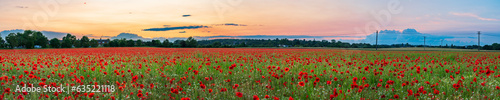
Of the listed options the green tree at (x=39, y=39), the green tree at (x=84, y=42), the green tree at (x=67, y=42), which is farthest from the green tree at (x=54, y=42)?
the green tree at (x=84, y=42)

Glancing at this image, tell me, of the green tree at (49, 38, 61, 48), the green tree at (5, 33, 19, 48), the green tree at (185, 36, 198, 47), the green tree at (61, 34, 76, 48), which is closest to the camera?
the green tree at (5, 33, 19, 48)

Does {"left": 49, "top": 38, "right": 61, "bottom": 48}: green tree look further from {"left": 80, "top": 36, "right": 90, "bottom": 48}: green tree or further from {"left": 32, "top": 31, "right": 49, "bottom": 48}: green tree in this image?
{"left": 80, "top": 36, "right": 90, "bottom": 48}: green tree

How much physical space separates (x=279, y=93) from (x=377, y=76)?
351 centimetres

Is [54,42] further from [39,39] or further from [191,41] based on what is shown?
[191,41]

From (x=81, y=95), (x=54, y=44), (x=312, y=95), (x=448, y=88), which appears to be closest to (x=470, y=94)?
(x=448, y=88)

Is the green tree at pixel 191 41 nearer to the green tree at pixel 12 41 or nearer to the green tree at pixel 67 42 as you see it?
the green tree at pixel 67 42

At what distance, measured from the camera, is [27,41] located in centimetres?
8025

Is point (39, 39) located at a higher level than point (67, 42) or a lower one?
higher

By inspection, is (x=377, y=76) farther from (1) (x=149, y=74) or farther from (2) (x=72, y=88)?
(2) (x=72, y=88)

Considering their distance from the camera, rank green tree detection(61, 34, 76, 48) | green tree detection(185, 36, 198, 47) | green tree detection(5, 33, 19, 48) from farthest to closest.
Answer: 1. green tree detection(185, 36, 198, 47)
2. green tree detection(61, 34, 76, 48)
3. green tree detection(5, 33, 19, 48)

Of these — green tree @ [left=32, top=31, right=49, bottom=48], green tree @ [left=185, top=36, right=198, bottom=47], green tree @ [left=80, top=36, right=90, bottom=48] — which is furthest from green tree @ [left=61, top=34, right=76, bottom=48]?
green tree @ [left=185, top=36, right=198, bottom=47]

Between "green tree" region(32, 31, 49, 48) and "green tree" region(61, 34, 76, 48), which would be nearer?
"green tree" region(32, 31, 49, 48)

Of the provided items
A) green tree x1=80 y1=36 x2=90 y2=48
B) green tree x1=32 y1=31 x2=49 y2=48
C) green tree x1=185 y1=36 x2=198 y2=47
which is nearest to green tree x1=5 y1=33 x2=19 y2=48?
green tree x1=32 y1=31 x2=49 y2=48


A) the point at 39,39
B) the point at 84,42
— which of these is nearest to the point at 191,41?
the point at 84,42
